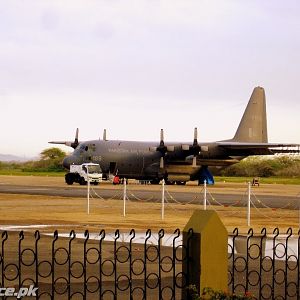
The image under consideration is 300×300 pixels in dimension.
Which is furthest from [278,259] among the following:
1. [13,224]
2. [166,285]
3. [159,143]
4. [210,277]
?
[159,143]

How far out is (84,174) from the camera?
56562 mm

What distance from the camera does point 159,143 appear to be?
6344 cm

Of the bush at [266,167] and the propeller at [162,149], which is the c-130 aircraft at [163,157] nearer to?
the propeller at [162,149]

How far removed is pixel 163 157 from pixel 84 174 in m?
7.44

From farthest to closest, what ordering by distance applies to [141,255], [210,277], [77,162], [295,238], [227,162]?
[227,162] → [77,162] → [295,238] → [141,255] → [210,277]

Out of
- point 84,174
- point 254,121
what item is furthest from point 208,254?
point 254,121

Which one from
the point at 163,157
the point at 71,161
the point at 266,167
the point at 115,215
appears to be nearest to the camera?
the point at 115,215

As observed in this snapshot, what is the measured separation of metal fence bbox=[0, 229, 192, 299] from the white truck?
3892 centimetres

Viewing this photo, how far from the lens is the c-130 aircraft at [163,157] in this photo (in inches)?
2349

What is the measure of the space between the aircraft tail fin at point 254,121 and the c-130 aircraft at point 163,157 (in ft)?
17.4

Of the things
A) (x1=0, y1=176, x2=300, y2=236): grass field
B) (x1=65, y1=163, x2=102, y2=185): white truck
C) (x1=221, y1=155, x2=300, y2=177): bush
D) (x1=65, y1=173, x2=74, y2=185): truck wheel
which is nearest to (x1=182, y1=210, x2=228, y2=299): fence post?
(x1=0, y1=176, x2=300, y2=236): grass field

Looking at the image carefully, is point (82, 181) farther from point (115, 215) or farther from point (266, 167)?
point (266, 167)

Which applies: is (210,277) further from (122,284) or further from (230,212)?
(230,212)

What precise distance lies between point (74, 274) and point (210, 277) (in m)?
4.48
